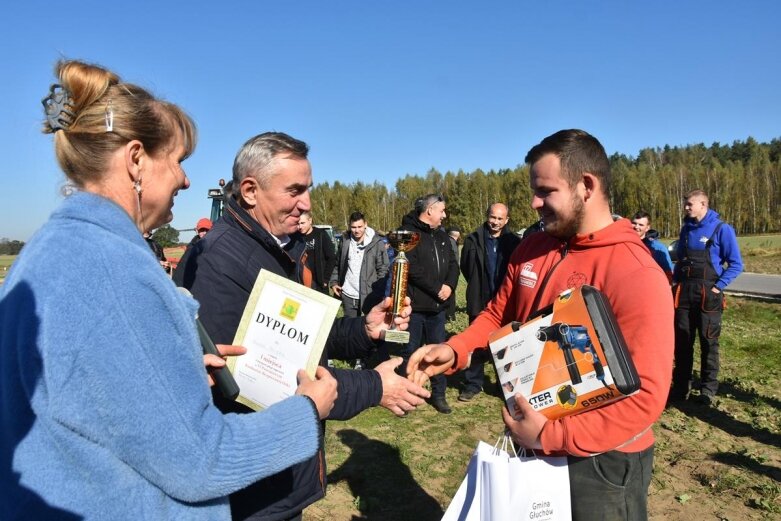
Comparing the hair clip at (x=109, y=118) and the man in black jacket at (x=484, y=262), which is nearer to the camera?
the hair clip at (x=109, y=118)

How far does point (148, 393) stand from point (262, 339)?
2.50 ft

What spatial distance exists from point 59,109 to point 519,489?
6.90 feet

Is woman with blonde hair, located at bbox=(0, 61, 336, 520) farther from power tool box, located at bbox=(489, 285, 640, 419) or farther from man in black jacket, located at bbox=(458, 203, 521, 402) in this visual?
man in black jacket, located at bbox=(458, 203, 521, 402)

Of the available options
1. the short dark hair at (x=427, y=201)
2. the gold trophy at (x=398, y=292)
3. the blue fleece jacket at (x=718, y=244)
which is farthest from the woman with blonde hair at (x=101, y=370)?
the blue fleece jacket at (x=718, y=244)

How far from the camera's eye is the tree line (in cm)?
5291

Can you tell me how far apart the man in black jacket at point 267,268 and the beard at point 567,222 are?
1.01 metres

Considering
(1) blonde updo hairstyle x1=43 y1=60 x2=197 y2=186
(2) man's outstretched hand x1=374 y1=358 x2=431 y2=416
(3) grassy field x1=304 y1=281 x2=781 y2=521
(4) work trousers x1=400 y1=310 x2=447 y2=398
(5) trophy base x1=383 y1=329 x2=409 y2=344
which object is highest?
(1) blonde updo hairstyle x1=43 y1=60 x2=197 y2=186

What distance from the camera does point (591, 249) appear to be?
224cm

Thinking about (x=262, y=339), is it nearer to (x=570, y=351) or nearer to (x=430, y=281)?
(x=570, y=351)

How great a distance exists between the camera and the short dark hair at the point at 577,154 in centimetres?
223

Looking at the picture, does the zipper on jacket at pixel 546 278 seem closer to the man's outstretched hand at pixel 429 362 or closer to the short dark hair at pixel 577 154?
the short dark hair at pixel 577 154

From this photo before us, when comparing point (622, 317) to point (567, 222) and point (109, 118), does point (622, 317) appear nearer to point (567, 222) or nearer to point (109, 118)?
point (567, 222)

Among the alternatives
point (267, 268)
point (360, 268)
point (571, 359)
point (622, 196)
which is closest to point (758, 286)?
point (360, 268)

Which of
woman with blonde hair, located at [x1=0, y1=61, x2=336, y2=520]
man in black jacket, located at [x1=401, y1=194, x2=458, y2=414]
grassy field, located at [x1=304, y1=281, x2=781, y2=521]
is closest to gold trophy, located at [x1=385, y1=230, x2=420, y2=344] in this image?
woman with blonde hair, located at [x1=0, y1=61, x2=336, y2=520]
